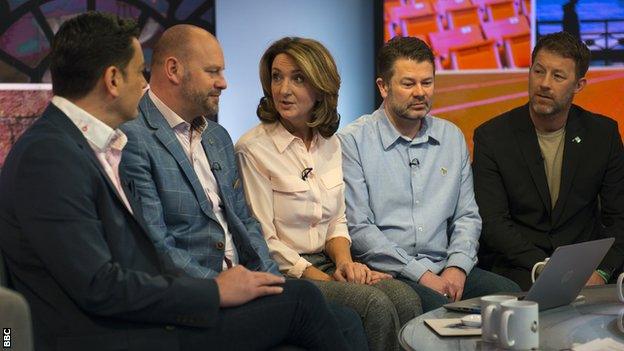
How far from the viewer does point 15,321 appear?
6.43ft

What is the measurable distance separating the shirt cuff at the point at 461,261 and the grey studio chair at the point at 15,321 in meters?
1.99

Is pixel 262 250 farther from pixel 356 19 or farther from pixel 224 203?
pixel 356 19

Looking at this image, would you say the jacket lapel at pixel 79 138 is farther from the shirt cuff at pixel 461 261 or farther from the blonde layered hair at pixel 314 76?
the shirt cuff at pixel 461 261

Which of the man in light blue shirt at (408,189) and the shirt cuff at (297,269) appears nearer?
the shirt cuff at (297,269)

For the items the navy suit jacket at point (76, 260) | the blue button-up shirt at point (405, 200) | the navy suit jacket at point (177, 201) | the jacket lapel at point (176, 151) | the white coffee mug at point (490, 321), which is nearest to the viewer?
the navy suit jacket at point (76, 260)

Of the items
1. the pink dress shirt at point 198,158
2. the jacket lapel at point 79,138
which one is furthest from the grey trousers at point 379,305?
the jacket lapel at point 79,138

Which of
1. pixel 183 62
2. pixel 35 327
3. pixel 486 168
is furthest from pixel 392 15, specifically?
pixel 35 327

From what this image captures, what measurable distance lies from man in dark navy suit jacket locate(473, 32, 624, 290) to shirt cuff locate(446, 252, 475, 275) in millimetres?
229

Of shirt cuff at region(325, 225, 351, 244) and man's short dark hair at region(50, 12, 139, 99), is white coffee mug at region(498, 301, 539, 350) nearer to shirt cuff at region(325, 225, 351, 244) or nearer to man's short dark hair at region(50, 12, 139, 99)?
man's short dark hair at region(50, 12, 139, 99)

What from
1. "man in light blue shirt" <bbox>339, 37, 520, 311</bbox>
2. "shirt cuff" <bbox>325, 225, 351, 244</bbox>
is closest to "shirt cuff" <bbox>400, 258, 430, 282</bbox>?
"man in light blue shirt" <bbox>339, 37, 520, 311</bbox>

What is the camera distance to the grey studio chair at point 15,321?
1.94 m

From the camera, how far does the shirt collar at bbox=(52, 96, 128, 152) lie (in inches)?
93.9

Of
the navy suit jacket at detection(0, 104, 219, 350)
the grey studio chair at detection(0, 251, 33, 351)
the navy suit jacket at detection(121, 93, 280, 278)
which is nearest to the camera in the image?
the grey studio chair at detection(0, 251, 33, 351)

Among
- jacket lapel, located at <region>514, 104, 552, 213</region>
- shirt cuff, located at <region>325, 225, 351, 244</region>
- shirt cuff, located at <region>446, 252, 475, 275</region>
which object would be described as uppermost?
jacket lapel, located at <region>514, 104, 552, 213</region>
